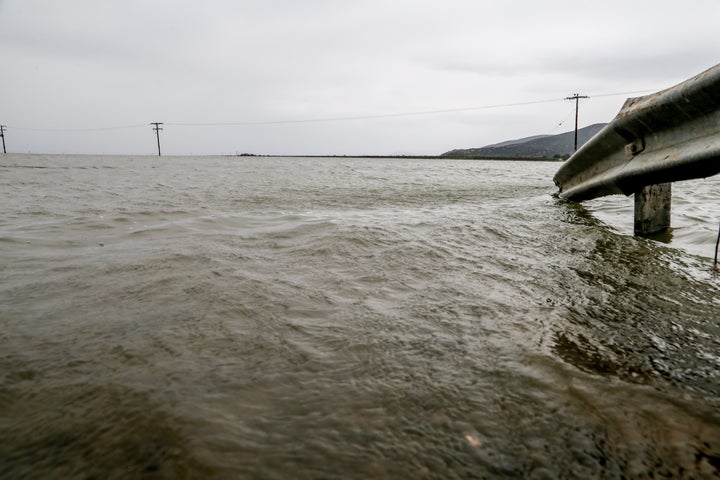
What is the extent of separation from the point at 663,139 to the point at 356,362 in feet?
13.4

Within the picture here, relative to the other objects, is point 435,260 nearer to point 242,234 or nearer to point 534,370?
point 534,370

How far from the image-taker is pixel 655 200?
4.92m

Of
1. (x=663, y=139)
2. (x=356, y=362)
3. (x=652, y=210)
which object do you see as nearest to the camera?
(x=356, y=362)

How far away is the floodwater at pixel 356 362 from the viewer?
1.23 m

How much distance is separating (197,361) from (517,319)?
1.83 metres

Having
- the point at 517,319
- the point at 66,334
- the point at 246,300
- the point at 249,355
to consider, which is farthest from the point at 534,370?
the point at 66,334

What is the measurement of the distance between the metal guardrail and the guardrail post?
20 centimetres

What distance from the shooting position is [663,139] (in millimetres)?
3852

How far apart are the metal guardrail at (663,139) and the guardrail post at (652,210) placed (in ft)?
0.65

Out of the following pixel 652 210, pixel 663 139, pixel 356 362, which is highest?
pixel 663 139

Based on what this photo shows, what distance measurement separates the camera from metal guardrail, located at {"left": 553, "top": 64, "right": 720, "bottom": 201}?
10.2 feet

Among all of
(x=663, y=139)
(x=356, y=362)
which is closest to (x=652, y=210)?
(x=663, y=139)

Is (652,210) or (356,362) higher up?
(652,210)

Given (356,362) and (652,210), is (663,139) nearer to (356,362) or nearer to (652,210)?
(652,210)
